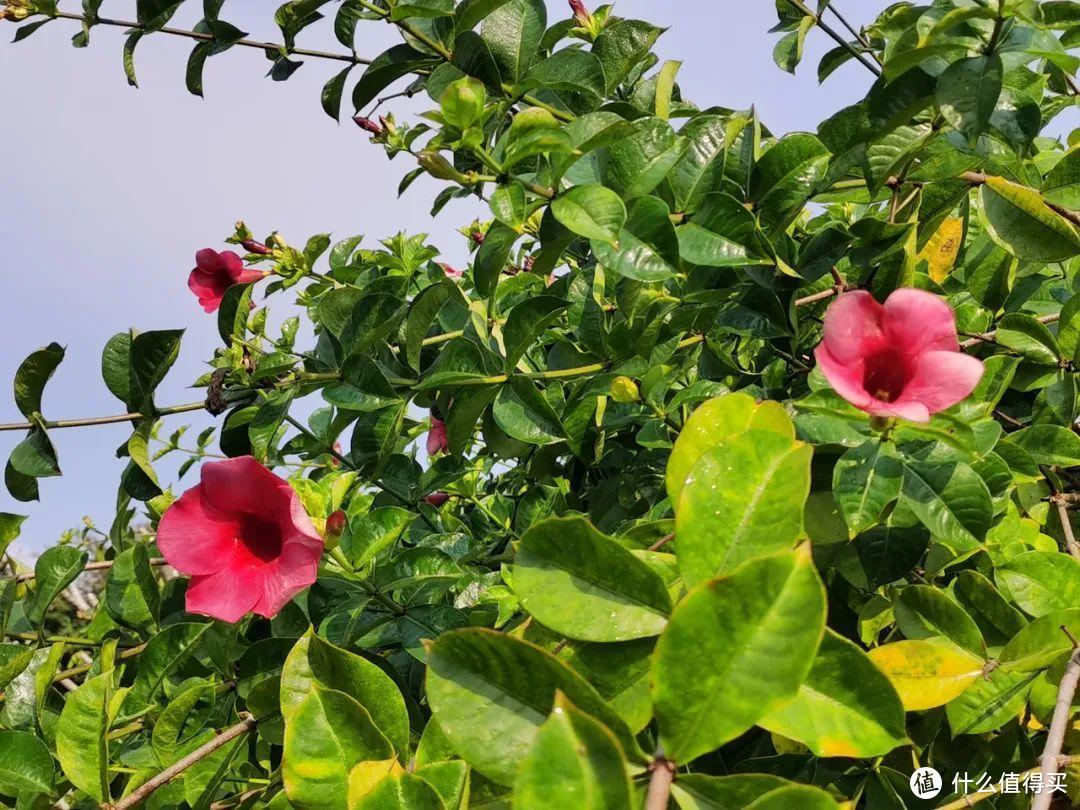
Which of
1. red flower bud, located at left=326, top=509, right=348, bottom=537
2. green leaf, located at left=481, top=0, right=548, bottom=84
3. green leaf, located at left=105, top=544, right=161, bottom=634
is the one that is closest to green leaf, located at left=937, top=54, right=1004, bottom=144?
green leaf, located at left=481, top=0, right=548, bottom=84

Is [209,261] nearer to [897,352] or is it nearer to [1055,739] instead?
[897,352]

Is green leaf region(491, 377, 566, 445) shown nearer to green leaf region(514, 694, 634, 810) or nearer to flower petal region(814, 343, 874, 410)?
flower petal region(814, 343, 874, 410)

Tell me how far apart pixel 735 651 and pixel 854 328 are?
21.6 inches

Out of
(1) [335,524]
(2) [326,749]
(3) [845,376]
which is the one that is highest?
(3) [845,376]

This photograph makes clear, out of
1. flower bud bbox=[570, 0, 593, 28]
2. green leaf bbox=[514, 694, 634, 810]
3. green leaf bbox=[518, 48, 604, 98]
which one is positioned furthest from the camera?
flower bud bbox=[570, 0, 593, 28]

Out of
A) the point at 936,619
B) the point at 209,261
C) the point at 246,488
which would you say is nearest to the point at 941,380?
the point at 936,619

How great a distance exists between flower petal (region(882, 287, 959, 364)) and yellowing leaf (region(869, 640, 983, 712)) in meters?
0.31

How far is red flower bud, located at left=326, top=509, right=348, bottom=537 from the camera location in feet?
3.90

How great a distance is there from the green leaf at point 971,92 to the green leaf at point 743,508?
571mm

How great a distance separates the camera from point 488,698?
0.54 m

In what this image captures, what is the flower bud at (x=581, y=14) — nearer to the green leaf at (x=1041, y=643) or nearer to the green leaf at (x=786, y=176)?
the green leaf at (x=786, y=176)

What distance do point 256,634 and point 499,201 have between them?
3.19 ft

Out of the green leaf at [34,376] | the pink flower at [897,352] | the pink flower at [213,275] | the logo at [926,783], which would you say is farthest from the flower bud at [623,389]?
the pink flower at [213,275]

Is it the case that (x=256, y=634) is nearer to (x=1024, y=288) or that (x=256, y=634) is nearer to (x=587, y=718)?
(x=587, y=718)
